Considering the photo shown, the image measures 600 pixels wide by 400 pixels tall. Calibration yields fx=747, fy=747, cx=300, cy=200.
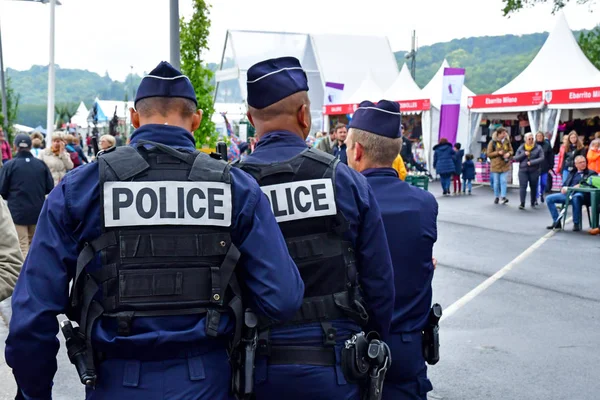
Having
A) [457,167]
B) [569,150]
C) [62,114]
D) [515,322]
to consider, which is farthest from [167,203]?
[62,114]

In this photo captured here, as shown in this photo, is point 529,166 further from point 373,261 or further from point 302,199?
point 302,199

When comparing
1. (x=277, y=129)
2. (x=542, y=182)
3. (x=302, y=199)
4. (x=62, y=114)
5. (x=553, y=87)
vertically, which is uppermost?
(x=553, y=87)

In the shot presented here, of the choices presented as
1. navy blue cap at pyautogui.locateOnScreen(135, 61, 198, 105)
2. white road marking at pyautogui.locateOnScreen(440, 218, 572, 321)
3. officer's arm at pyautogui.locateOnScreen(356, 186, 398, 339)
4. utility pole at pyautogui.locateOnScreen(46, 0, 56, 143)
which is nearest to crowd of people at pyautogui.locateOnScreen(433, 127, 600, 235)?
white road marking at pyautogui.locateOnScreen(440, 218, 572, 321)

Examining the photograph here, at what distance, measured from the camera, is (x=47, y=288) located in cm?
228

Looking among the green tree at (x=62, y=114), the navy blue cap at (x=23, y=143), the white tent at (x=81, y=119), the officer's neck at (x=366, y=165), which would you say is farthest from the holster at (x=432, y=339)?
the white tent at (x=81, y=119)

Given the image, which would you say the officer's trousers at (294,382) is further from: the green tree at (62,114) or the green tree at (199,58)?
the green tree at (62,114)

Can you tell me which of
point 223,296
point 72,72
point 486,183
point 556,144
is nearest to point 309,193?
point 223,296

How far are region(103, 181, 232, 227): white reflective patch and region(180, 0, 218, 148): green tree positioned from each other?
1056cm

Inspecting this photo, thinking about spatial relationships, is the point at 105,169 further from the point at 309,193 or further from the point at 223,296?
the point at 309,193

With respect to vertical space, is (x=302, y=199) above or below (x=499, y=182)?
above

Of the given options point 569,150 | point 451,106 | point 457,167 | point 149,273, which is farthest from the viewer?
point 451,106

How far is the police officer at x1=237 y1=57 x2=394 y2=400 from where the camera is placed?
2709 millimetres

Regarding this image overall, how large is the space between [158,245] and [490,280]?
7.82 m

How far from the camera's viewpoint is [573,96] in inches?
800
